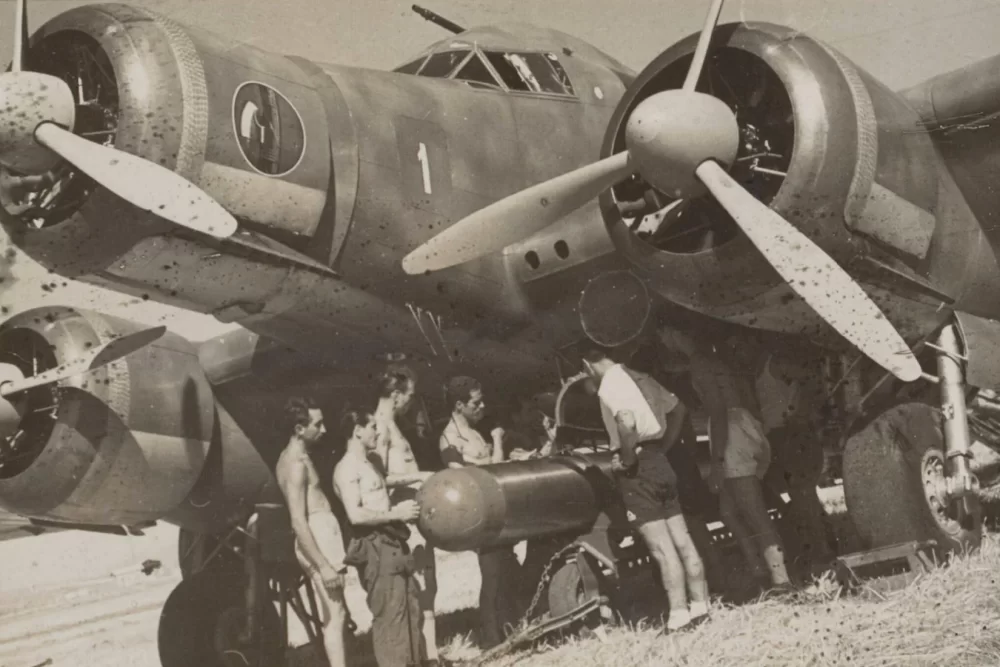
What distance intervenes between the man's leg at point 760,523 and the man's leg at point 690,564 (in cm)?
52

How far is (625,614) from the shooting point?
22.5 feet

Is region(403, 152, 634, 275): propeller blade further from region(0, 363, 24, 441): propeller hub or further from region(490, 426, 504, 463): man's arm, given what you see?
region(0, 363, 24, 441): propeller hub

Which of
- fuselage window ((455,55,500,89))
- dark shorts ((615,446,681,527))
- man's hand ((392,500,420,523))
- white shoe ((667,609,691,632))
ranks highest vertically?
fuselage window ((455,55,500,89))

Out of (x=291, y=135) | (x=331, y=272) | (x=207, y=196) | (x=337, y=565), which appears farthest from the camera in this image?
(x=337, y=565)

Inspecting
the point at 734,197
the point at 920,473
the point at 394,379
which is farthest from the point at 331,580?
the point at 920,473

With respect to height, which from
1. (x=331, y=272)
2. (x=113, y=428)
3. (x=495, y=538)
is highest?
(x=331, y=272)

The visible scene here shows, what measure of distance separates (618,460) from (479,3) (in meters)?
4.79

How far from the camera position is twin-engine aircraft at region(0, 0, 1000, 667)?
5.27 meters

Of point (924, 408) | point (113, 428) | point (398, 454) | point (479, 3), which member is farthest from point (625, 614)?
point (479, 3)

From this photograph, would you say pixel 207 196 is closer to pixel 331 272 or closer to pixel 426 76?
pixel 331 272

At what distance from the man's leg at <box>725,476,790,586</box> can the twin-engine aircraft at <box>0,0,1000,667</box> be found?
1.78 feet

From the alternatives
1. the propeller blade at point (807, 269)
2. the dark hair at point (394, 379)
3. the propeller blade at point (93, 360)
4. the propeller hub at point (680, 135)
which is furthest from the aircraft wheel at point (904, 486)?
the propeller blade at point (93, 360)

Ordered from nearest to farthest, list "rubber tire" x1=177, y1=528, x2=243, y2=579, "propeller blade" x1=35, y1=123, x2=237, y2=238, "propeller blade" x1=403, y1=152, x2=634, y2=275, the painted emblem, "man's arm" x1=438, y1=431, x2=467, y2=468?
"propeller blade" x1=35, y1=123, x2=237, y2=238
the painted emblem
"propeller blade" x1=403, y1=152, x2=634, y2=275
"man's arm" x1=438, y1=431, x2=467, y2=468
"rubber tire" x1=177, y1=528, x2=243, y2=579

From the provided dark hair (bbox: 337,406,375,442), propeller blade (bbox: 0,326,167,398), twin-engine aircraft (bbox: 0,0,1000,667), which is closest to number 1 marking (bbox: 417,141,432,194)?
twin-engine aircraft (bbox: 0,0,1000,667)
